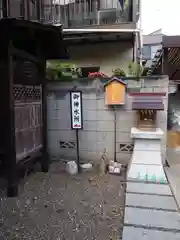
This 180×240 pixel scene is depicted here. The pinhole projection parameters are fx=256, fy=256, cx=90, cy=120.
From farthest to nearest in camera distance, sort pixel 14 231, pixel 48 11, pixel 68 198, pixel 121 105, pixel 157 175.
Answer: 1. pixel 48 11
2. pixel 121 105
3. pixel 157 175
4. pixel 68 198
5. pixel 14 231

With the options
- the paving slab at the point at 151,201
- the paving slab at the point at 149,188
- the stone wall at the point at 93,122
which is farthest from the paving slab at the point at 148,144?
the paving slab at the point at 151,201

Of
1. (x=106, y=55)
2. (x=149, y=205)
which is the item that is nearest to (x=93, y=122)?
(x=149, y=205)

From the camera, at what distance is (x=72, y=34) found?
779cm

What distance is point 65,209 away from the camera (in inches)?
153

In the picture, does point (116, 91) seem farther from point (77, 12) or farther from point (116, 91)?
point (77, 12)

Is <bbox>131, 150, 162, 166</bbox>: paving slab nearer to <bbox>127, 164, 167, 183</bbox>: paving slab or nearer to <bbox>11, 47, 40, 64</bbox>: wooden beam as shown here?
<bbox>127, 164, 167, 183</bbox>: paving slab

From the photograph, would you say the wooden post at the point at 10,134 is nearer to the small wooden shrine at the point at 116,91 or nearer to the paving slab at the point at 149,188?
the paving slab at the point at 149,188

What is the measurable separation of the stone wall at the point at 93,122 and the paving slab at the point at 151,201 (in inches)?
71.5

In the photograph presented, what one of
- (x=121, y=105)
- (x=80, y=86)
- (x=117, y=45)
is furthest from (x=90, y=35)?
(x=121, y=105)

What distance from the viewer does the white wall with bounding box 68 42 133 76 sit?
27.7 ft

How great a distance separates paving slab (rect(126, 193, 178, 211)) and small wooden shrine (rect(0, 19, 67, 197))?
1983mm

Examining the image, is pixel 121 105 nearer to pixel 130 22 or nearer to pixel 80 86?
pixel 80 86

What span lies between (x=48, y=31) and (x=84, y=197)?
309 cm

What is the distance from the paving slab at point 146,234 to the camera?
302 cm
